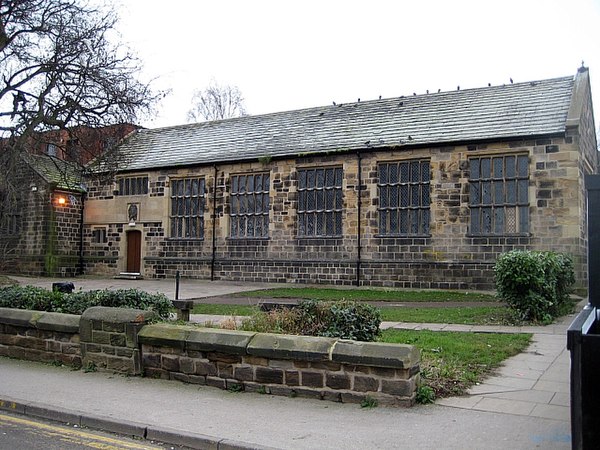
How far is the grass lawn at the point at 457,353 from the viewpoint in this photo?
7.44 m

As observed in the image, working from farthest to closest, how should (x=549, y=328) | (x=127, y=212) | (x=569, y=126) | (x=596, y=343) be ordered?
1. (x=127, y=212)
2. (x=569, y=126)
3. (x=549, y=328)
4. (x=596, y=343)

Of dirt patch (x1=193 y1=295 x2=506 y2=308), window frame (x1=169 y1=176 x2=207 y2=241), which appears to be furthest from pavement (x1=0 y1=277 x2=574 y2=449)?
window frame (x1=169 y1=176 x2=207 y2=241)

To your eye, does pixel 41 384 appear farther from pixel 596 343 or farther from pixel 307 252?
pixel 307 252

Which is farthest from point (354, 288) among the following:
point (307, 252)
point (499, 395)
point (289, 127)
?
point (499, 395)

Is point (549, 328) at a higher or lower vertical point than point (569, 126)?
lower

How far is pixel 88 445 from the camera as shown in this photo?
5.86 meters

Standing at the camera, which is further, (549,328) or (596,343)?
(549,328)

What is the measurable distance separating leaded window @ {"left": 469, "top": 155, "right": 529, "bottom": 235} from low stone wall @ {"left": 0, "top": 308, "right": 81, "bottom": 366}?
15.4 metres

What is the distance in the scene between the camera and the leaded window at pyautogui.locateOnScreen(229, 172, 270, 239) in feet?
83.2

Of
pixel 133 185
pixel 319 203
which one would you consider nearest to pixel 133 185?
pixel 133 185

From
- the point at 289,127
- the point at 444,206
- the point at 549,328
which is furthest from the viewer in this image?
the point at 289,127

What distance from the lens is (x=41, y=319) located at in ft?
31.5

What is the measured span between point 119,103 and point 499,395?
54.9 feet

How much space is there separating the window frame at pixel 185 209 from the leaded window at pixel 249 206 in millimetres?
1668
